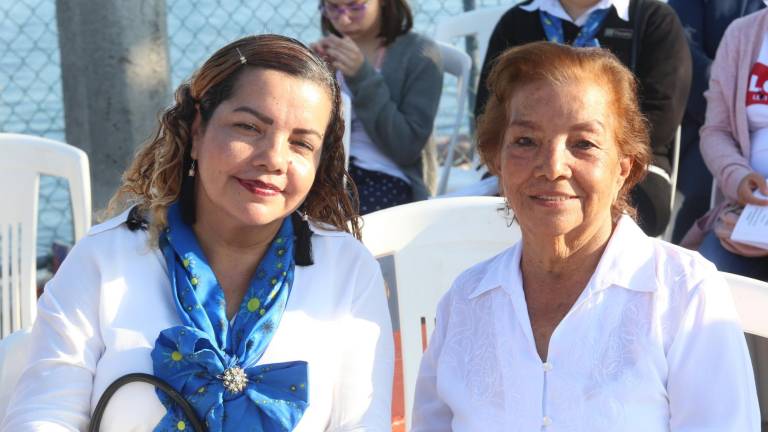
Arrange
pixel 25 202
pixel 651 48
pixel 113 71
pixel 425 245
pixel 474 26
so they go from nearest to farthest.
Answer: pixel 425 245
pixel 25 202
pixel 651 48
pixel 113 71
pixel 474 26

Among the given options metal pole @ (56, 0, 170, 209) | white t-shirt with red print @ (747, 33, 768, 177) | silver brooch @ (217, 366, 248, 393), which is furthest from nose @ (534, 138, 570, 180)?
metal pole @ (56, 0, 170, 209)

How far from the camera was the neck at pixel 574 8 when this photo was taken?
387 cm

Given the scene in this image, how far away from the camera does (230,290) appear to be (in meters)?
2.31

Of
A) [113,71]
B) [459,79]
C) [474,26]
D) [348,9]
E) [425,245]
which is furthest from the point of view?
[474,26]

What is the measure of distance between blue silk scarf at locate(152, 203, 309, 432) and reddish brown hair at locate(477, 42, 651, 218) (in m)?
0.60

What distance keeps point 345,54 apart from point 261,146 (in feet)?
6.44

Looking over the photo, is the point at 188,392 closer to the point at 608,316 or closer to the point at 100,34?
the point at 608,316

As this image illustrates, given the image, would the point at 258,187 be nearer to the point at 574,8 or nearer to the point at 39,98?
the point at 574,8

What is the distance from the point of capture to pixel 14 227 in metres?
3.40

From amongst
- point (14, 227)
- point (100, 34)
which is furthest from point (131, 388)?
point (100, 34)

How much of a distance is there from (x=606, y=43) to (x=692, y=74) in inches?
21.0

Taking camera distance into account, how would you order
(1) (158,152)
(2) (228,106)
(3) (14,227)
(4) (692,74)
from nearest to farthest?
1. (2) (228,106)
2. (1) (158,152)
3. (3) (14,227)
4. (4) (692,74)

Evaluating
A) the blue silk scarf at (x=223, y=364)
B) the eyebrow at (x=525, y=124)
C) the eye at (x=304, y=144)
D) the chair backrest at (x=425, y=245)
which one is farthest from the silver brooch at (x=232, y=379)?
the eyebrow at (x=525, y=124)

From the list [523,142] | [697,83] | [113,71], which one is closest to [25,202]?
[113,71]
